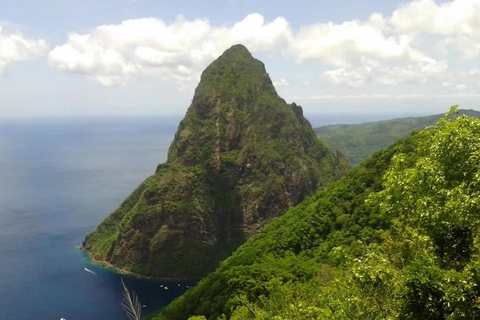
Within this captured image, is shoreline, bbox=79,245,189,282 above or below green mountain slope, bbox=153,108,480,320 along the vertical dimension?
below

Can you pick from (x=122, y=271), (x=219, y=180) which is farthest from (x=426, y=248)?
(x=219, y=180)

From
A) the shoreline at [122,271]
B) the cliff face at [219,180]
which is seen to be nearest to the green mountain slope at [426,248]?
the shoreline at [122,271]

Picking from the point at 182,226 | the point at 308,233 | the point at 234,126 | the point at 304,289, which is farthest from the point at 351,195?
the point at 234,126

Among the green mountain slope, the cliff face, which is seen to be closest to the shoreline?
the cliff face

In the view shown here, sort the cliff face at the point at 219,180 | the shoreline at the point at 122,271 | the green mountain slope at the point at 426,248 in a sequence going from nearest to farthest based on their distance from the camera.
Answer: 1. the green mountain slope at the point at 426,248
2. the shoreline at the point at 122,271
3. the cliff face at the point at 219,180

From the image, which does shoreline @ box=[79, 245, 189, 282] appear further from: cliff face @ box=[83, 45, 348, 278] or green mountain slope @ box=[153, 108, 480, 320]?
green mountain slope @ box=[153, 108, 480, 320]

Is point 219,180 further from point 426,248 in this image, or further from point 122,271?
point 426,248

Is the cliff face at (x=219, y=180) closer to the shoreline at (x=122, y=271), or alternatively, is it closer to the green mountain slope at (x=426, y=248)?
the shoreline at (x=122, y=271)

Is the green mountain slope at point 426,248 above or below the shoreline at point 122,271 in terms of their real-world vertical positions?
above

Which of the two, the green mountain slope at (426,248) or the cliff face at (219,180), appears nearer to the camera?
the green mountain slope at (426,248)
